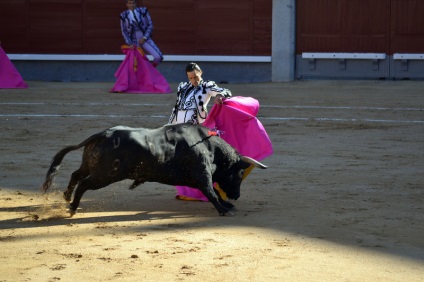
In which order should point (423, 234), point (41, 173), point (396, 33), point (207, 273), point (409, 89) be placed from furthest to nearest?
point (396, 33), point (409, 89), point (41, 173), point (423, 234), point (207, 273)

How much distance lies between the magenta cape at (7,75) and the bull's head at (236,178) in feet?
26.2

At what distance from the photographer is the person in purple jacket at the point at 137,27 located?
12086mm

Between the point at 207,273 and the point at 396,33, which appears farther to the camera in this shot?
the point at 396,33

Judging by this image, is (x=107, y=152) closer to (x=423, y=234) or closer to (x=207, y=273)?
(x=207, y=273)

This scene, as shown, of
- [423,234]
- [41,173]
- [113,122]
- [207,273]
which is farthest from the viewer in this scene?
[113,122]

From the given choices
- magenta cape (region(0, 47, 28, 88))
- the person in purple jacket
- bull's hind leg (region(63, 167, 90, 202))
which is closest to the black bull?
bull's hind leg (region(63, 167, 90, 202))

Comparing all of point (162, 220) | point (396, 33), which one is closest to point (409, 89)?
point (396, 33)

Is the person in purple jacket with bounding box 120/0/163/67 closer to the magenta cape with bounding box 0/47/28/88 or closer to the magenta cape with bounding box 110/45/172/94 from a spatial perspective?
the magenta cape with bounding box 110/45/172/94

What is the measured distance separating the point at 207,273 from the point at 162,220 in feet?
3.43

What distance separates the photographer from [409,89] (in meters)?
12.5

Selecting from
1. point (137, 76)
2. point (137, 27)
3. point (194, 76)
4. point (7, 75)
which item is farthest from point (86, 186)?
point (7, 75)

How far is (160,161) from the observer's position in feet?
15.7

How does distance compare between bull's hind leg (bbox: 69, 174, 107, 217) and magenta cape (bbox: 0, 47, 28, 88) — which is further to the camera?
magenta cape (bbox: 0, 47, 28, 88)

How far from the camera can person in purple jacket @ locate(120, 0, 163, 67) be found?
12.1 meters
